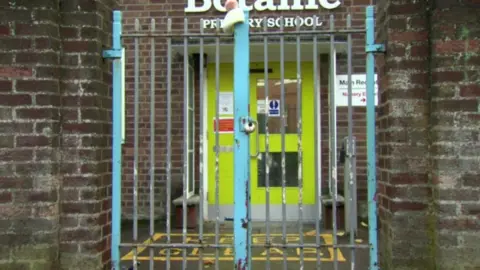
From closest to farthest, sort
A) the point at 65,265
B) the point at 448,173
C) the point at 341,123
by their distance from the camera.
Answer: the point at 448,173 → the point at 65,265 → the point at 341,123

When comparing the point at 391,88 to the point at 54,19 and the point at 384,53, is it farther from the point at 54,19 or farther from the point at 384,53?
the point at 54,19

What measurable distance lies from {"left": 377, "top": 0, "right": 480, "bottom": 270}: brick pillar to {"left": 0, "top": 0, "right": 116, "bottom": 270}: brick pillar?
2.11m

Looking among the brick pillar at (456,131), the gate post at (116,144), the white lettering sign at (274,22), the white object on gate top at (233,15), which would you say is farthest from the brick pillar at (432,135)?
the white lettering sign at (274,22)

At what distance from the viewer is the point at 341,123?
7.30 meters

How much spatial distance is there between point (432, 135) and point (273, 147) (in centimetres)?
428

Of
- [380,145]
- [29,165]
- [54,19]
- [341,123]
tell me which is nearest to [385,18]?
[380,145]

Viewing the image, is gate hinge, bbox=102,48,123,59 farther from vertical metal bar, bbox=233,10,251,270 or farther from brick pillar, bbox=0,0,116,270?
vertical metal bar, bbox=233,10,251,270

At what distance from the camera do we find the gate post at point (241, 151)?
11.7ft

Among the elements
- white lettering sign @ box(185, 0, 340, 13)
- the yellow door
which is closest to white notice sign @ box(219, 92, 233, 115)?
the yellow door

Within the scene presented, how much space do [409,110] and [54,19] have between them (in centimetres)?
257

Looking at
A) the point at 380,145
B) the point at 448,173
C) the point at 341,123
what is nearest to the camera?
the point at 448,173

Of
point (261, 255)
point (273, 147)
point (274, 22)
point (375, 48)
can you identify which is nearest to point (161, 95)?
point (273, 147)

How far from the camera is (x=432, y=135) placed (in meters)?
3.35

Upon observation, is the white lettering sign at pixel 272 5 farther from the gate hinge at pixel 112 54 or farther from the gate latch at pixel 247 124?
the gate latch at pixel 247 124
